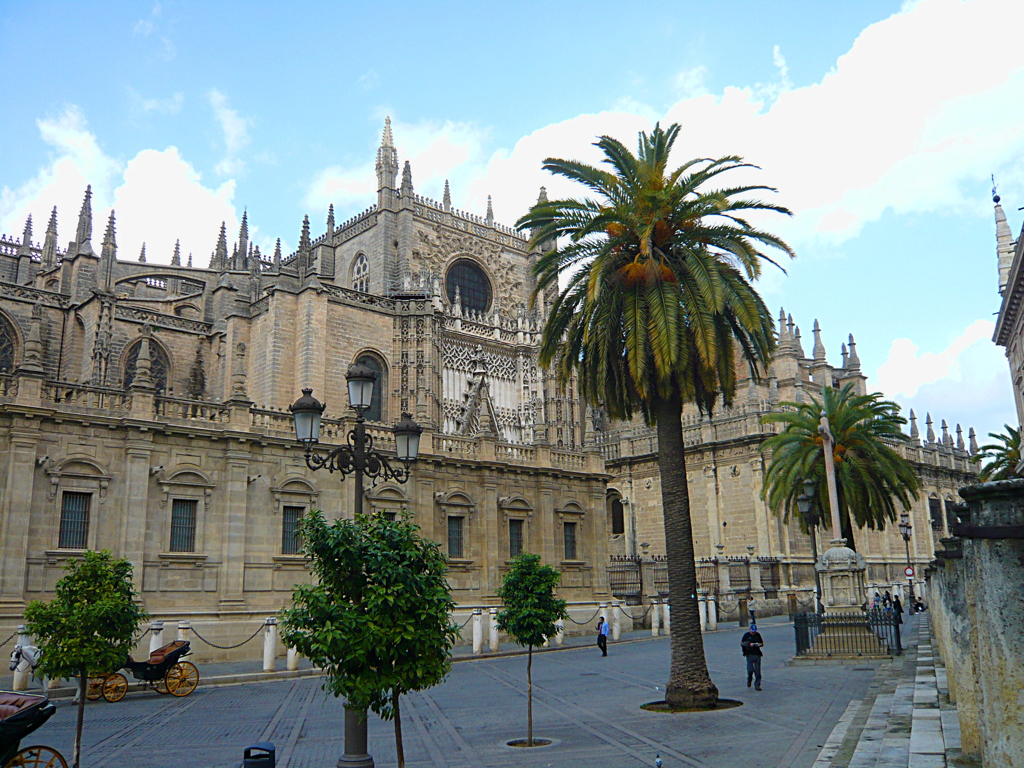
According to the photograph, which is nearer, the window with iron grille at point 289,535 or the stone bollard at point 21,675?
the stone bollard at point 21,675

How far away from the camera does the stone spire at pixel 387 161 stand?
45125 millimetres

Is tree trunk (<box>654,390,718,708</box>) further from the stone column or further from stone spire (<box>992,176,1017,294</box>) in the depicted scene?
stone spire (<box>992,176,1017,294</box>)

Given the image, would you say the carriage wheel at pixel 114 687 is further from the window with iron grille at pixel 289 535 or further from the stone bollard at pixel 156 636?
the window with iron grille at pixel 289 535

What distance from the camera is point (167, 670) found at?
16469mm

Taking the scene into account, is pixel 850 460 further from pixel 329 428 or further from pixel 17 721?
pixel 17 721

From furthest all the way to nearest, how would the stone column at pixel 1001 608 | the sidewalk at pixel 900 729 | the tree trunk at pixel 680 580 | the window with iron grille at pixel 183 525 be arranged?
the window with iron grille at pixel 183 525 < the tree trunk at pixel 680 580 < the sidewalk at pixel 900 729 < the stone column at pixel 1001 608

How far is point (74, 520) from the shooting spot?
20438 mm

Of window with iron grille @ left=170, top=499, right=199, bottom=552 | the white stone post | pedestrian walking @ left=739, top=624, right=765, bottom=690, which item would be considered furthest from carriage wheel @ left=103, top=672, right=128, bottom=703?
pedestrian walking @ left=739, top=624, right=765, bottom=690

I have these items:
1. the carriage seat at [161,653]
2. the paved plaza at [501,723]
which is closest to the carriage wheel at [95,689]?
the paved plaza at [501,723]

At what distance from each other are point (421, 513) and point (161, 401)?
881 centimetres

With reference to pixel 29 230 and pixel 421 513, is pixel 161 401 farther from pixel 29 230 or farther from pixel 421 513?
pixel 29 230

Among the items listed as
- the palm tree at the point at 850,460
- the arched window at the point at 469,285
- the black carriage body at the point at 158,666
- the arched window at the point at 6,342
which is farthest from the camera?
the arched window at the point at 469,285

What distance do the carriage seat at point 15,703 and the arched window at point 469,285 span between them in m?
39.3

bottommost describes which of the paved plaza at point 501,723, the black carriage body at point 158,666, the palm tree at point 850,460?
the paved plaza at point 501,723
